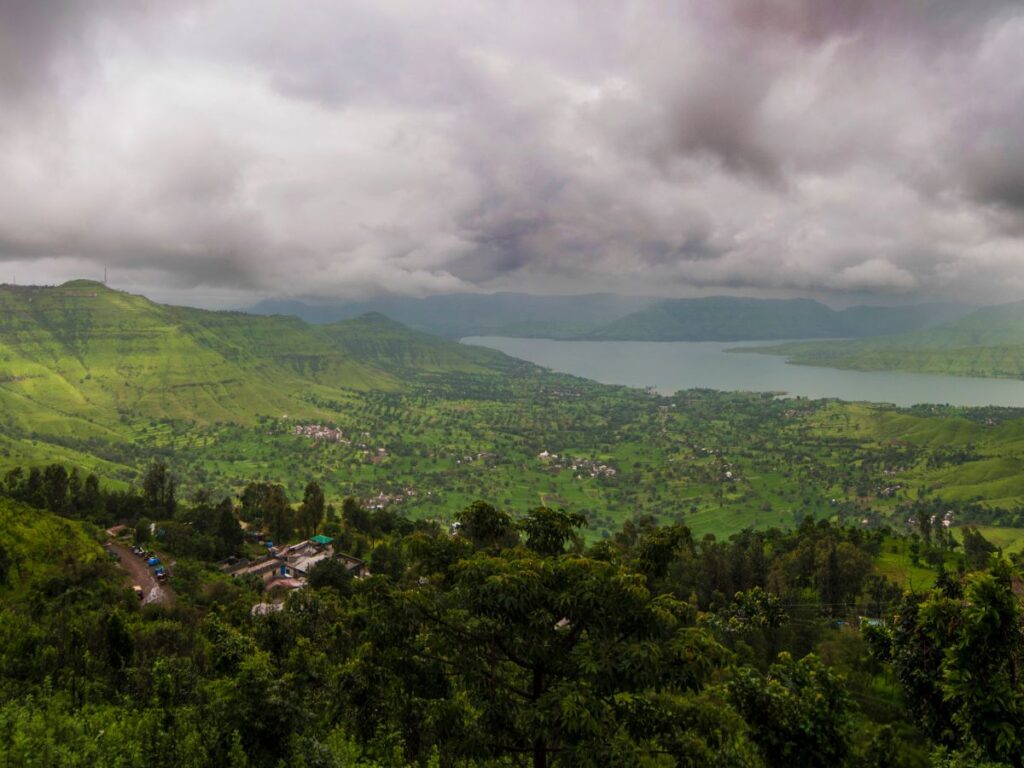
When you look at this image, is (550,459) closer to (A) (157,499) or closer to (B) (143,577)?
(A) (157,499)

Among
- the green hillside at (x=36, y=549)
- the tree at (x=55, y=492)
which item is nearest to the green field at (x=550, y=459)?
the tree at (x=55, y=492)

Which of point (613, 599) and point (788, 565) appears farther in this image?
point (788, 565)

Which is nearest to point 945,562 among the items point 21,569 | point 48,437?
point 21,569

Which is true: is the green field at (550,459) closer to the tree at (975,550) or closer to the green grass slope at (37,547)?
the tree at (975,550)

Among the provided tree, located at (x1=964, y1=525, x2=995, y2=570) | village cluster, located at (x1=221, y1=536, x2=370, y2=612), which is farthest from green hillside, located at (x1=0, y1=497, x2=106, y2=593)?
tree, located at (x1=964, y1=525, x2=995, y2=570)

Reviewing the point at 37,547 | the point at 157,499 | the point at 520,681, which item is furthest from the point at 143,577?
the point at 520,681

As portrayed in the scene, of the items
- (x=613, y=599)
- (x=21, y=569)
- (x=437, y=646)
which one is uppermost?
(x=613, y=599)

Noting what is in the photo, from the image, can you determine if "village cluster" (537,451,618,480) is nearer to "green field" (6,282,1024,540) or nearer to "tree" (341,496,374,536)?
"green field" (6,282,1024,540)

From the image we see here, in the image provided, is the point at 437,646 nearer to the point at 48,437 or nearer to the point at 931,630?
the point at 931,630
